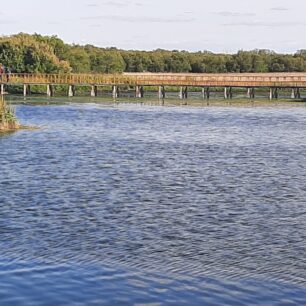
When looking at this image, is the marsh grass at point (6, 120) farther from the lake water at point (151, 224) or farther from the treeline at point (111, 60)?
the treeline at point (111, 60)

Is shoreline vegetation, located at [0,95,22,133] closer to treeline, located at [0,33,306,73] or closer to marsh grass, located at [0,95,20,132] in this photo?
marsh grass, located at [0,95,20,132]

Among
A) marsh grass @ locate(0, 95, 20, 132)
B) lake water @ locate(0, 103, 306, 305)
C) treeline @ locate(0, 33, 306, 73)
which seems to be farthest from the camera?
treeline @ locate(0, 33, 306, 73)

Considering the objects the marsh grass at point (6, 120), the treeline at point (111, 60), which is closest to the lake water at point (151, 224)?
the marsh grass at point (6, 120)

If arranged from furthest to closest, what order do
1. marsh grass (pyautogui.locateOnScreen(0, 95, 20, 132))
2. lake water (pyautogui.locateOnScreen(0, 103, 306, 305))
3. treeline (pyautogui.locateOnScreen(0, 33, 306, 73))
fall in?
treeline (pyautogui.locateOnScreen(0, 33, 306, 73)), marsh grass (pyautogui.locateOnScreen(0, 95, 20, 132)), lake water (pyautogui.locateOnScreen(0, 103, 306, 305))

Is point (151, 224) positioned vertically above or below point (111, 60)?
below

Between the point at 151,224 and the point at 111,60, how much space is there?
115 m

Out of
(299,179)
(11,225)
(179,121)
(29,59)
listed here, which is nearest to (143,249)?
(11,225)

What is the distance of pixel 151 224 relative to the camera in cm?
1670

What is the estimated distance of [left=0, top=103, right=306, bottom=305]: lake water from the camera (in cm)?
1185

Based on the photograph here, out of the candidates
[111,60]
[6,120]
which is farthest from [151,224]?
[111,60]

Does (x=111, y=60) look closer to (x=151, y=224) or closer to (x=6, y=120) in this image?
(x=6, y=120)

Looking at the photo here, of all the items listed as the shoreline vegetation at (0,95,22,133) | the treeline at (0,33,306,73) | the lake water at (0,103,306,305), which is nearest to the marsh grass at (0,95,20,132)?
the shoreline vegetation at (0,95,22,133)

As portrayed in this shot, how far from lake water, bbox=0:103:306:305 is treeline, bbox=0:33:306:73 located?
65862 millimetres

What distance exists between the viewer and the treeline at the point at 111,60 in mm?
100375
